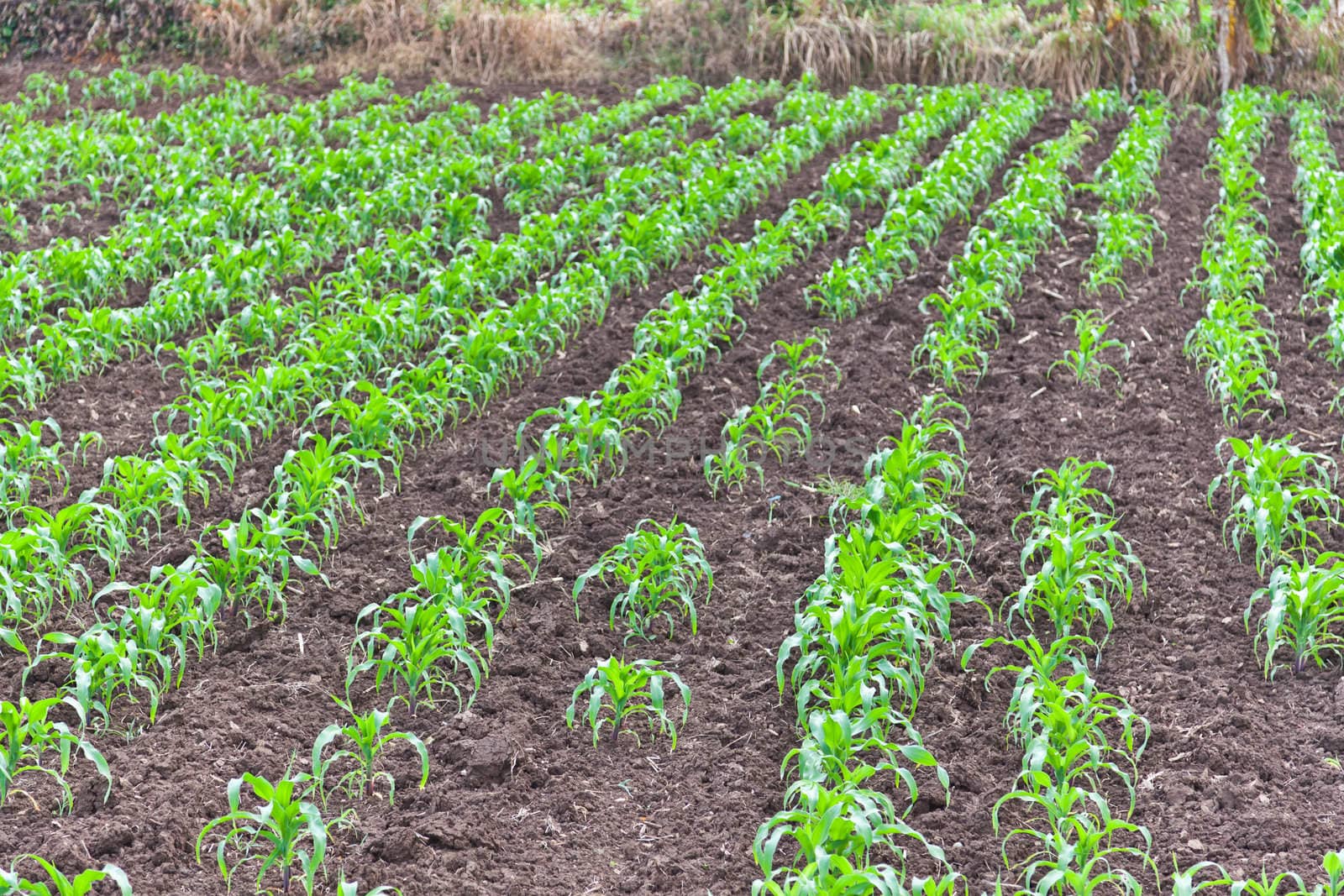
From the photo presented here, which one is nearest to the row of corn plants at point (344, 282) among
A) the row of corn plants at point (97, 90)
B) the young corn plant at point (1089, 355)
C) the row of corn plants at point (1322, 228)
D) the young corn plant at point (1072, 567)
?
the young corn plant at point (1089, 355)

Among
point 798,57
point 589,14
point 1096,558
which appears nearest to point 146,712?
point 1096,558

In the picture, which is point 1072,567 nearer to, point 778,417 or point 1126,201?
point 778,417

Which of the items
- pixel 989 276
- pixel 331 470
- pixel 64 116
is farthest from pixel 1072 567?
pixel 64 116

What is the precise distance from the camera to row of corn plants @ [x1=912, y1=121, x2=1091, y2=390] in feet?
23.0

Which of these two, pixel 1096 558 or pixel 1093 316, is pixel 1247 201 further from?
pixel 1096 558

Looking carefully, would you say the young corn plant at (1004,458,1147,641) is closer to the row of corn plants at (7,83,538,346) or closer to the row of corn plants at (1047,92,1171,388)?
the row of corn plants at (1047,92,1171,388)

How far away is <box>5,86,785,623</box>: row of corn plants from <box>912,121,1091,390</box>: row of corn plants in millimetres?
2508

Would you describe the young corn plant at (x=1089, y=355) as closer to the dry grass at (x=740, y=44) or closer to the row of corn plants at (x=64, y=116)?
the row of corn plants at (x=64, y=116)

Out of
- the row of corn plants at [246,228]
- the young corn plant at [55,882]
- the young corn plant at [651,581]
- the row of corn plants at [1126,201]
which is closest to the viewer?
the young corn plant at [55,882]

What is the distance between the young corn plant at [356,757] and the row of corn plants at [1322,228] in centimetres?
531

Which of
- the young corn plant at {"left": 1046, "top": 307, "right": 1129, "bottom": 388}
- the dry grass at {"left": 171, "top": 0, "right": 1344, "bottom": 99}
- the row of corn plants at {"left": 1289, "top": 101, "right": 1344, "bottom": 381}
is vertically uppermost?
the dry grass at {"left": 171, "top": 0, "right": 1344, "bottom": 99}

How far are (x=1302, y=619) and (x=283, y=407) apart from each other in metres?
4.53

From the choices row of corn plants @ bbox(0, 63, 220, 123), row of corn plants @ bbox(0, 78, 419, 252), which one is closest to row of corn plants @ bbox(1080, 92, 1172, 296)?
row of corn plants @ bbox(0, 78, 419, 252)

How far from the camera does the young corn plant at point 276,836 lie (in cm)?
333
